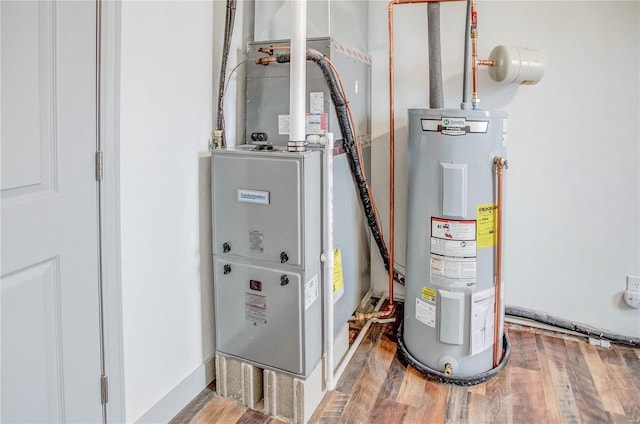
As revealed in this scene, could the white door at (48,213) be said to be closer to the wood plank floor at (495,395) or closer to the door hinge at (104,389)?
the door hinge at (104,389)

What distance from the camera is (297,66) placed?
1.67 m

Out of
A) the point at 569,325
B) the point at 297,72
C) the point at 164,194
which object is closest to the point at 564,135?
the point at 569,325

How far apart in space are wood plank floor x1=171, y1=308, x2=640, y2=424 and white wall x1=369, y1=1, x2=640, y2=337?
327 mm

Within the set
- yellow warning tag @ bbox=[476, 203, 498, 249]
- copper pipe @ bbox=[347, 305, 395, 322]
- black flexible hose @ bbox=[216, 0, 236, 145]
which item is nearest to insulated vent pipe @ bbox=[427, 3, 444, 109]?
yellow warning tag @ bbox=[476, 203, 498, 249]

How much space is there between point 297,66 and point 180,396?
4.53ft

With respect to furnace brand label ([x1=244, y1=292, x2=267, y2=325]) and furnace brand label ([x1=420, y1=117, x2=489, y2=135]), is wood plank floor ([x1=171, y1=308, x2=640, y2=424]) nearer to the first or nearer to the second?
furnace brand label ([x1=244, y1=292, x2=267, y2=325])

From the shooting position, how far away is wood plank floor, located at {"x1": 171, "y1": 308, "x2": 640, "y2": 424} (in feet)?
5.80

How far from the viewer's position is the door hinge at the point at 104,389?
4.75ft

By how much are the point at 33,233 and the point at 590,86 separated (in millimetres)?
2420

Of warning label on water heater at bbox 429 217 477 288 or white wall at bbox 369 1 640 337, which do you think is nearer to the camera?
warning label on water heater at bbox 429 217 477 288

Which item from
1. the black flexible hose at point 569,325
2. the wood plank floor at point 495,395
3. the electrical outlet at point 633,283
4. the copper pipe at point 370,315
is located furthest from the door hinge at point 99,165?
the electrical outlet at point 633,283

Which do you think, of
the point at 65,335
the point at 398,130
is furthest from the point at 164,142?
the point at 398,130

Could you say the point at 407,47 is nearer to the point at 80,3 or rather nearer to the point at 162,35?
the point at 162,35

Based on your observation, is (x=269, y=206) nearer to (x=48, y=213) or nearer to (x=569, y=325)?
(x=48, y=213)
